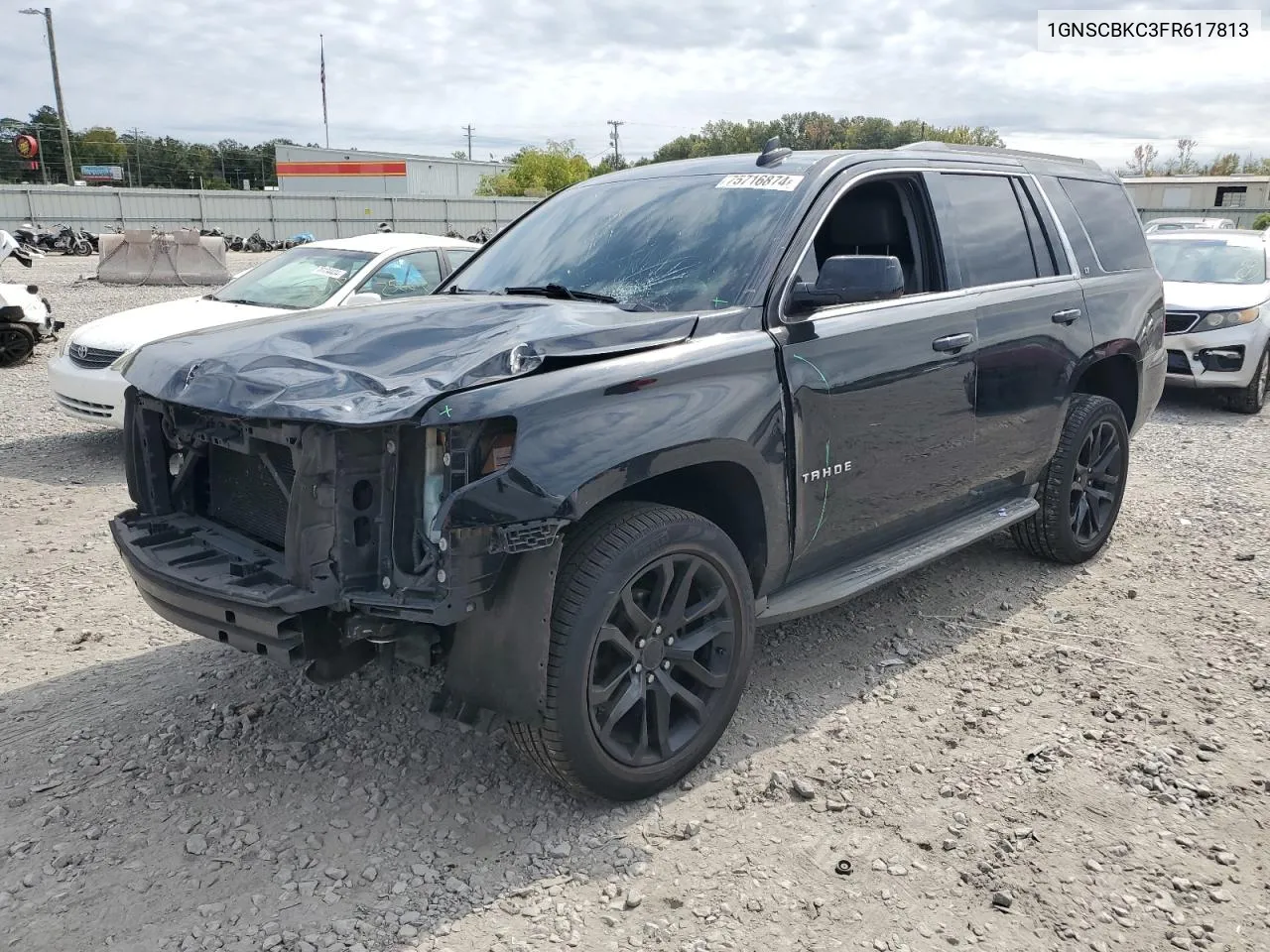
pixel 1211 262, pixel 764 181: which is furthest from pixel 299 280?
pixel 1211 262

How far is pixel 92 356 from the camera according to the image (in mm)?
7785

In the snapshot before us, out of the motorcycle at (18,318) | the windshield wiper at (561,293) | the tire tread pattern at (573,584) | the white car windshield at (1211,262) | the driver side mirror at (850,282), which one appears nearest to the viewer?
the tire tread pattern at (573,584)

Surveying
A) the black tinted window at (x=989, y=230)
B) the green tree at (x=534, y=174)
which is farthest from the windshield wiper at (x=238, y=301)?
the green tree at (x=534, y=174)

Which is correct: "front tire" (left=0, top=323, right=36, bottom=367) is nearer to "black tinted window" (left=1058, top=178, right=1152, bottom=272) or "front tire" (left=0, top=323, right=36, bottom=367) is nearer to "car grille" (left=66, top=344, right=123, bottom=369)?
"car grille" (left=66, top=344, right=123, bottom=369)

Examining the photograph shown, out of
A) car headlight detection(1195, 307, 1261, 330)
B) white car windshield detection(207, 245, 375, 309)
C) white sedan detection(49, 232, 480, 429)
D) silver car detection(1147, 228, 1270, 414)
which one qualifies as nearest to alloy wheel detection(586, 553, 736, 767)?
white sedan detection(49, 232, 480, 429)

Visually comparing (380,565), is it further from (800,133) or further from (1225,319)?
(800,133)

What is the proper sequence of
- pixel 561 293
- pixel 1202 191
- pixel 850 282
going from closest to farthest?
pixel 850 282
pixel 561 293
pixel 1202 191

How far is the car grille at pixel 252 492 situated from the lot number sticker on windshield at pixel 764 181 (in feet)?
6.88

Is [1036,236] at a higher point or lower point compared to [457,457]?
higher

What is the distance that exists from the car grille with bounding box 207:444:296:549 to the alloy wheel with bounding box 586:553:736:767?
1.05m

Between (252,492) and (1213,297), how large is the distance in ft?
33.7

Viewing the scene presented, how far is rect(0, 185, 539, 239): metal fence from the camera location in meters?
38.1

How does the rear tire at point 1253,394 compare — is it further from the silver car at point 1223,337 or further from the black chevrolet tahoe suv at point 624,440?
the black chevrolet tahoe suv at point 624,440

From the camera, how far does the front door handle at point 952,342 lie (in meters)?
4.15
